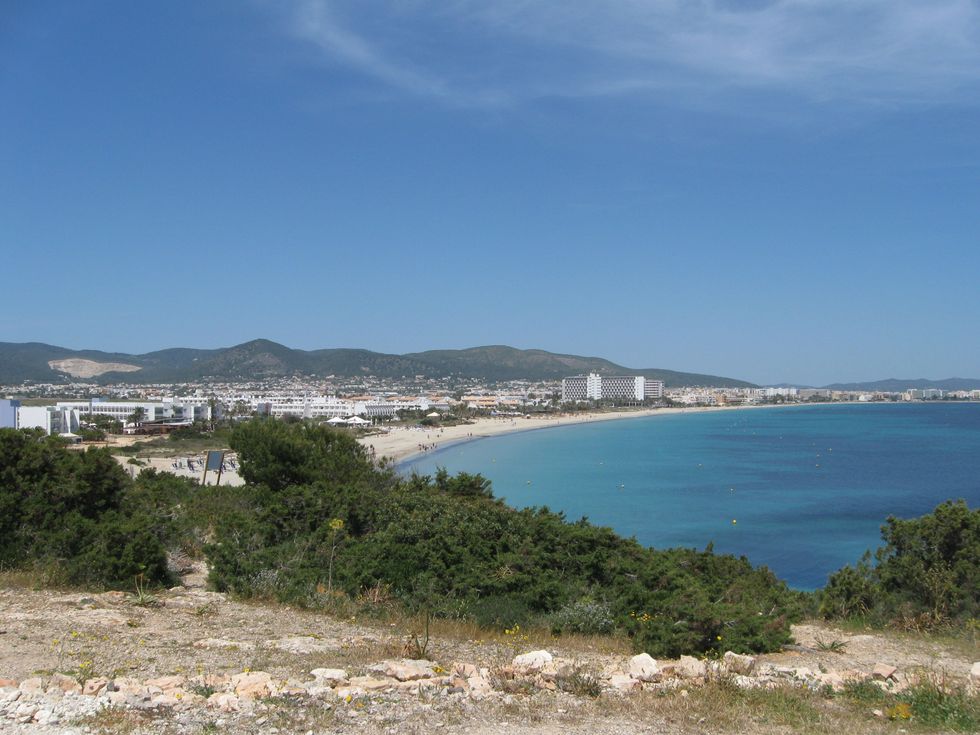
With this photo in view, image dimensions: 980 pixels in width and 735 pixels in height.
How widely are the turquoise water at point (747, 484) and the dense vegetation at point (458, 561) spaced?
10743mm

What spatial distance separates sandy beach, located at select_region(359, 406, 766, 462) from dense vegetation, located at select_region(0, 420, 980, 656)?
28.7m

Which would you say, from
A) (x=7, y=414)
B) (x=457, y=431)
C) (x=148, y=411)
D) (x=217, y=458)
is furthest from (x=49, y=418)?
(x=217, y=458)

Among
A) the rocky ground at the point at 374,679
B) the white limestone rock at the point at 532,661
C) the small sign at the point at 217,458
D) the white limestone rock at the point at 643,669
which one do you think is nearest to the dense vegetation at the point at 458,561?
the rocky ground at the point at 374,679

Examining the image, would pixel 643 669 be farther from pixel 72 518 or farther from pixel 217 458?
pixel 217 458

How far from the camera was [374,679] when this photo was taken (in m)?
5.28

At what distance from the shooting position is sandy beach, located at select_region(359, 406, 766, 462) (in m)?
69.1

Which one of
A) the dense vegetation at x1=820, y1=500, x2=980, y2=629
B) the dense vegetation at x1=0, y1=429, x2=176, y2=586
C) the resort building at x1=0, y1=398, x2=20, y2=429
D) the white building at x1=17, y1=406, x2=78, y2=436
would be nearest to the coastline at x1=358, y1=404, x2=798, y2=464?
the white building at x1=17, y1=406, x2=78, y2=436

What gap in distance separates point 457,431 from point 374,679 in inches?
A: 3670

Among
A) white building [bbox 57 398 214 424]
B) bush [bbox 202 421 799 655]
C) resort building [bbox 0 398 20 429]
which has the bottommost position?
white building [bbox 57 398 214 424]

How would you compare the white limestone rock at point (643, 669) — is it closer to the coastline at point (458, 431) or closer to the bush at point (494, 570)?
the bush at point (494, 570)

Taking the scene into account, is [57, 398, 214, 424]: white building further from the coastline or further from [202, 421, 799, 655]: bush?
[202, 421, 799, 655]: bush

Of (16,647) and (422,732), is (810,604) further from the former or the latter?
(16,647)

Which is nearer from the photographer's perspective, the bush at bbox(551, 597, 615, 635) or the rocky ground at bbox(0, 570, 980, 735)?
the rocky ground at bbox(0, 570, 980, 735)

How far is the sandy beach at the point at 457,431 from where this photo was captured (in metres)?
69.1
